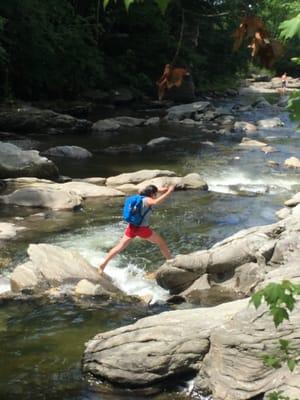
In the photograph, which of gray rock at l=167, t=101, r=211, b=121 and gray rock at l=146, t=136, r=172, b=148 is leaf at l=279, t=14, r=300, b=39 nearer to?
gray rock at l=146, t=136, r=172, b=148

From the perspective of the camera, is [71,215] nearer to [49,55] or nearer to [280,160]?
[280,160]

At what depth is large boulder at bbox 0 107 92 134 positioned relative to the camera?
923 inches

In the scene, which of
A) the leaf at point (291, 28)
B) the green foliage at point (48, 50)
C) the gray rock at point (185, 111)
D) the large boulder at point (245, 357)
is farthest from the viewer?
the gray rock at point (185, 111)

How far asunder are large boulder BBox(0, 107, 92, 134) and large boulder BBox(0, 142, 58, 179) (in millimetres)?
7639

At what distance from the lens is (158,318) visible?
20.5ft

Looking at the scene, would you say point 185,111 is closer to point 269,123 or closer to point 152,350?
point 269,123

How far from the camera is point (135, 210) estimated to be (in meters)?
9.02

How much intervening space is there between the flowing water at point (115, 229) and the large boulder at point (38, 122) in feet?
4.30

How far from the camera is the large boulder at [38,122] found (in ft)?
76.9

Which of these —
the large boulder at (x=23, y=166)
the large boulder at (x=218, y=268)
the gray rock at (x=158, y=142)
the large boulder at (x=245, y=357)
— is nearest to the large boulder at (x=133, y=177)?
the large boulder at (x=23, y=166)

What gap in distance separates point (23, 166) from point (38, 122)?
29.1 feet

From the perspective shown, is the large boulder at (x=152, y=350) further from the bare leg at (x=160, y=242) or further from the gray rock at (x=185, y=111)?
the gray rock at (x=185, y=111)

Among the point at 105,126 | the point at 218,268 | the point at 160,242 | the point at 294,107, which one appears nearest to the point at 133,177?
the point at 160,242

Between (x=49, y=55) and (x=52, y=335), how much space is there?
942 inches
